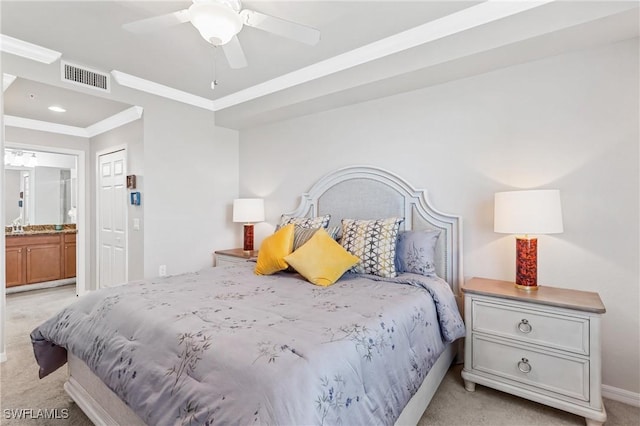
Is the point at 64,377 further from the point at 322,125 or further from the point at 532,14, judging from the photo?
the point at 532,14

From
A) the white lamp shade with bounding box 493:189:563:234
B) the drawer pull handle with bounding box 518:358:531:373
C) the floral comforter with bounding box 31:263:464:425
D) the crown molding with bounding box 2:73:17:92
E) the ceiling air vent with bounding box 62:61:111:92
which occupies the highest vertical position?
the ceiling air vent with bounding box 62:61:111:92

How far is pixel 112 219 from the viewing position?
4.14 m

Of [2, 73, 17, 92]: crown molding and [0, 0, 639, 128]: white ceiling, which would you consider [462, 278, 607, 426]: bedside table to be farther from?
[2, 73, 17, 92]: crown molding

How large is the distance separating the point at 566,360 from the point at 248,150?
3832mm

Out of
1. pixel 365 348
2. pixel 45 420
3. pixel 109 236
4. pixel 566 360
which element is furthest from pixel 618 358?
pixel 109 236

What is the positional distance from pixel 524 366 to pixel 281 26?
99.8 inches

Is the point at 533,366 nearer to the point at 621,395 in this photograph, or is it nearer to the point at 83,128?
the point at 621,395

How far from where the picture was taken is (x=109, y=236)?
4203 millimetres

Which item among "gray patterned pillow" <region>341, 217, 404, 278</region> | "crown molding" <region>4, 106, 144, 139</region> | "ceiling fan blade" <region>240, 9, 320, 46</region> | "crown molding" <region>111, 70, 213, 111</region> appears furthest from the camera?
"crown molding" <region>4, 106, 144, 139</region>

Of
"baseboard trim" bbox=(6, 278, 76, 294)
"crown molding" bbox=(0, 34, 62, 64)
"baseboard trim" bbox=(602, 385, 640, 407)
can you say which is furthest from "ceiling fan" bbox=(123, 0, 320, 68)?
"baseboard trim" bbox=(6, 278, 76, 294)

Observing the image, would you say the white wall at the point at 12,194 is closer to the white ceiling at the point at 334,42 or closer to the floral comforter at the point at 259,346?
the white ceiling at the point at 334,42

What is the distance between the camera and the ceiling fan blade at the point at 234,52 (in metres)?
1.99

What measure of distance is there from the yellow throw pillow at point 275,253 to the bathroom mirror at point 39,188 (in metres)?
4.86

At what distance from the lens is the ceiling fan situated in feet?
5.49
